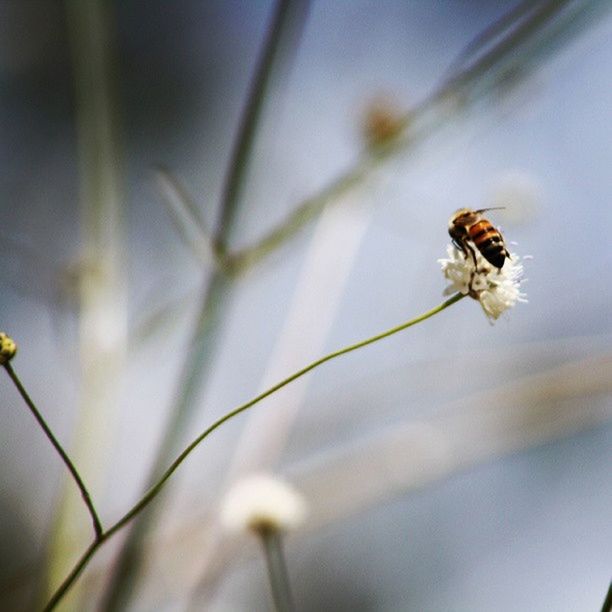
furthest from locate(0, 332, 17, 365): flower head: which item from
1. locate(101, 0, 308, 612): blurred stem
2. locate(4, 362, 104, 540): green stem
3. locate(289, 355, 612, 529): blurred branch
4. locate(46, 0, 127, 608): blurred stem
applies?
locate(289, 355, 612, 529): blurred branch

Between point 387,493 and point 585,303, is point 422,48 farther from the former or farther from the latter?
point 387,493

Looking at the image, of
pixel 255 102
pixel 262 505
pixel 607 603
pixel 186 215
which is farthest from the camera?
pixel 262 505

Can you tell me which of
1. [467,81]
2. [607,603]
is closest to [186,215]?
[467,81]

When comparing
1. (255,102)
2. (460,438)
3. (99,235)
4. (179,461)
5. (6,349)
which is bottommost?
(179,461)

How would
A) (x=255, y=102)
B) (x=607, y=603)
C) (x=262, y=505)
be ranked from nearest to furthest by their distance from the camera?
(x=607, y=603) → (x=255, y=102) → (x=262, y=505)

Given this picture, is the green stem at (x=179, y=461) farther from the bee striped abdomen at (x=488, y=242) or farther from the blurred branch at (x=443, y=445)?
the blurred branch at (x=443, y=445)

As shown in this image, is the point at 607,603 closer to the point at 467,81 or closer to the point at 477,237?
the point at 477,237

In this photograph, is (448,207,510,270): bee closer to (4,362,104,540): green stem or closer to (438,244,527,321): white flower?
(438,244,527,321): white flower
